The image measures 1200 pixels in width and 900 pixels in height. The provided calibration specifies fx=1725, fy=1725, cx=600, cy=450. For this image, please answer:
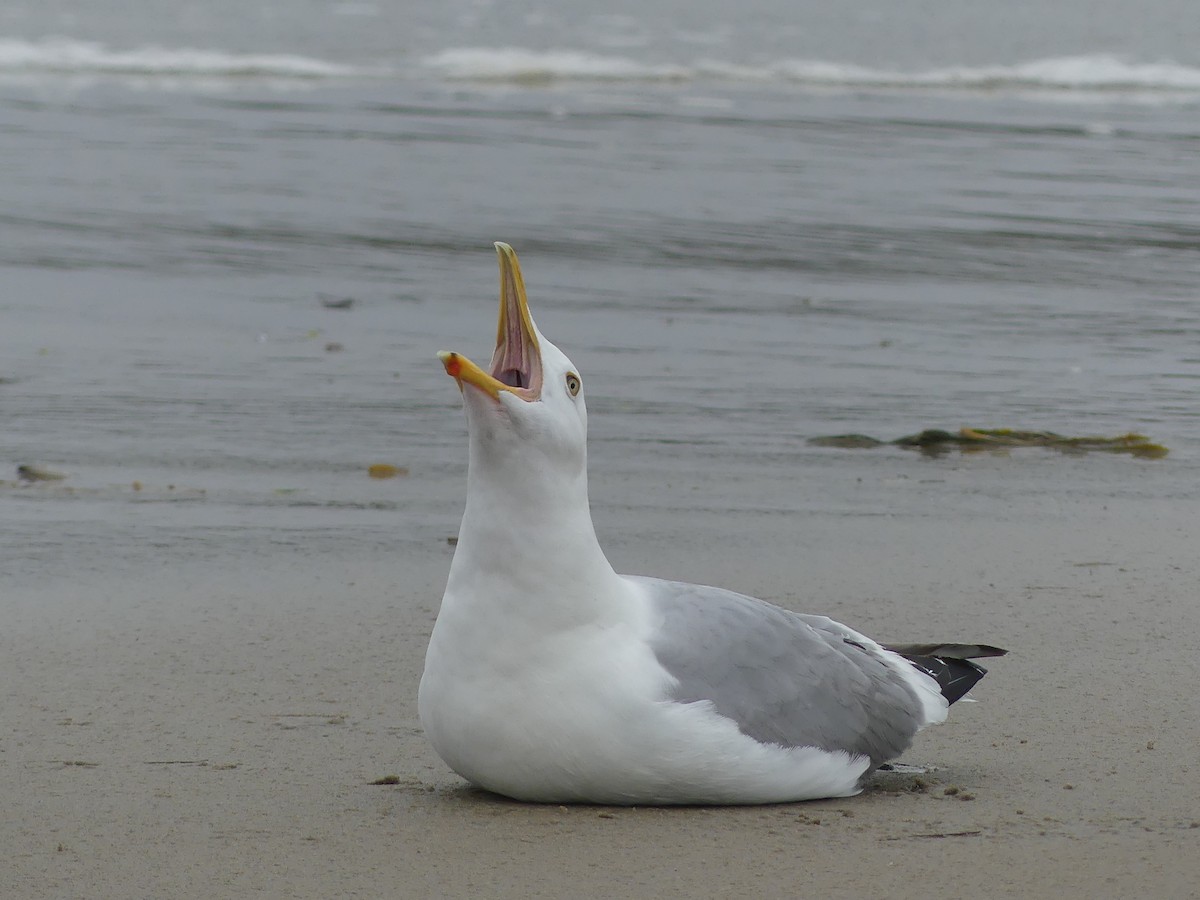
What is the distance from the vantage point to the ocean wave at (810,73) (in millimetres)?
24812

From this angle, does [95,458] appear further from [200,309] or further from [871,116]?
[871,116]

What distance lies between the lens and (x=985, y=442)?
7.38 m

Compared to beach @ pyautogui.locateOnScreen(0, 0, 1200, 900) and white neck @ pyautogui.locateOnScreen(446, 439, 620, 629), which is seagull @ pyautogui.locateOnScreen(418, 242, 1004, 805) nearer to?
white neck @ pyautogui.locateOnScreen(446, 439, 620, 629)

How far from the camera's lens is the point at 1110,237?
40.5 ft

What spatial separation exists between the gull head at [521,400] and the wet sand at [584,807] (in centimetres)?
76

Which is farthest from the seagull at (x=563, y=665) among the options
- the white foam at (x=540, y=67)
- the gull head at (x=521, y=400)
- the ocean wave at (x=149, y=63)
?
the white foam at (x=540, y=67)

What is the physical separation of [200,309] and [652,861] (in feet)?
23.0

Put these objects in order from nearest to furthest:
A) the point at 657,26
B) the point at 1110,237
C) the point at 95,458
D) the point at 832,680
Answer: the point at 832,680
the point at 95,458
the point at 1110,237
the point at 657,26

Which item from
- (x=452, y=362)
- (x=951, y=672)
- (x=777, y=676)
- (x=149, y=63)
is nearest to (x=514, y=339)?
(x=452, y=362)

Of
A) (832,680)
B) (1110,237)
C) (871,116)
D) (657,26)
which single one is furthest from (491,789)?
(657,26)

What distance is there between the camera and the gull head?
3512 millimetres

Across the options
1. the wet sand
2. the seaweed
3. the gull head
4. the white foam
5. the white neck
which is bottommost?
the wet sand

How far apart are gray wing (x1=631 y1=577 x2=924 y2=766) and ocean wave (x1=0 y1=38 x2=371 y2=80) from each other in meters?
20.1

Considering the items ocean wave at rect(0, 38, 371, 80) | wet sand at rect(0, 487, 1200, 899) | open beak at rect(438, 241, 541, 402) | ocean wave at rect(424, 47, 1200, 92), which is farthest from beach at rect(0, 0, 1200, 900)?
ocean wave at rect(424, 47, 1200, 92)
